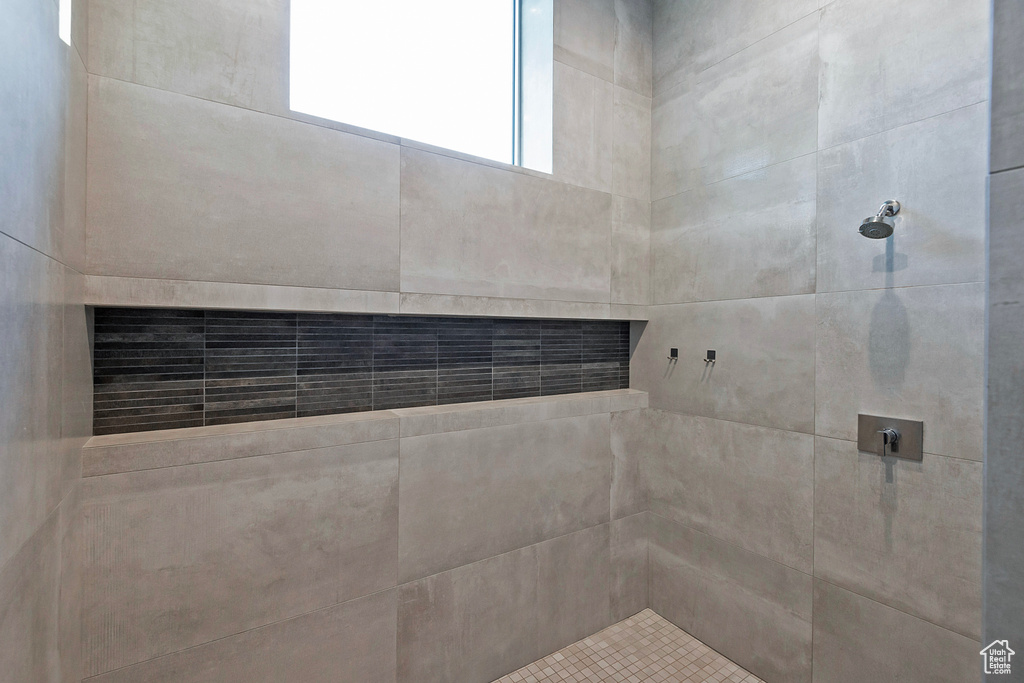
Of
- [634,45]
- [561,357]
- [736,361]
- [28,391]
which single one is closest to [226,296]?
[28,391]

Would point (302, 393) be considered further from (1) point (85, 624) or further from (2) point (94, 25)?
(2) point (94, 25)

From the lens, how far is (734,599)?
174cm

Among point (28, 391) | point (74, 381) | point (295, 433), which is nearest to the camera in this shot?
point (28, 391)

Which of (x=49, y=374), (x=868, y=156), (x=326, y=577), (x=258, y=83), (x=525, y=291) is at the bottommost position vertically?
(x=326, y=577)

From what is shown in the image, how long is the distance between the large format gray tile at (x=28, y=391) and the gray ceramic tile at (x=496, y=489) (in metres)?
0.81

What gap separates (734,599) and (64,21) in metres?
2.42

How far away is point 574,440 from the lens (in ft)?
6.04

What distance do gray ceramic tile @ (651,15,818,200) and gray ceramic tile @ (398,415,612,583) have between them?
108 cm

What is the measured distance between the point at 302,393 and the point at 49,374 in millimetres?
620

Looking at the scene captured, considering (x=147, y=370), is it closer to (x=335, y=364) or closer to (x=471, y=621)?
(x=335, y=364)

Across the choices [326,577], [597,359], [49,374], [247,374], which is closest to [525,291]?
[597,359]

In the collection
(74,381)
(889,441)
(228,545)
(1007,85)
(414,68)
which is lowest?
(228,545)

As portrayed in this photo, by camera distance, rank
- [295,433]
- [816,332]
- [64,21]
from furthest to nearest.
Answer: [816,332]
[295,433]
[64,21]

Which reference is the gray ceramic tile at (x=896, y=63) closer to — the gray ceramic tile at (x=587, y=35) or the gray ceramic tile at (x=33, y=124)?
the gray ceramic tile at (x=587, y=35)
